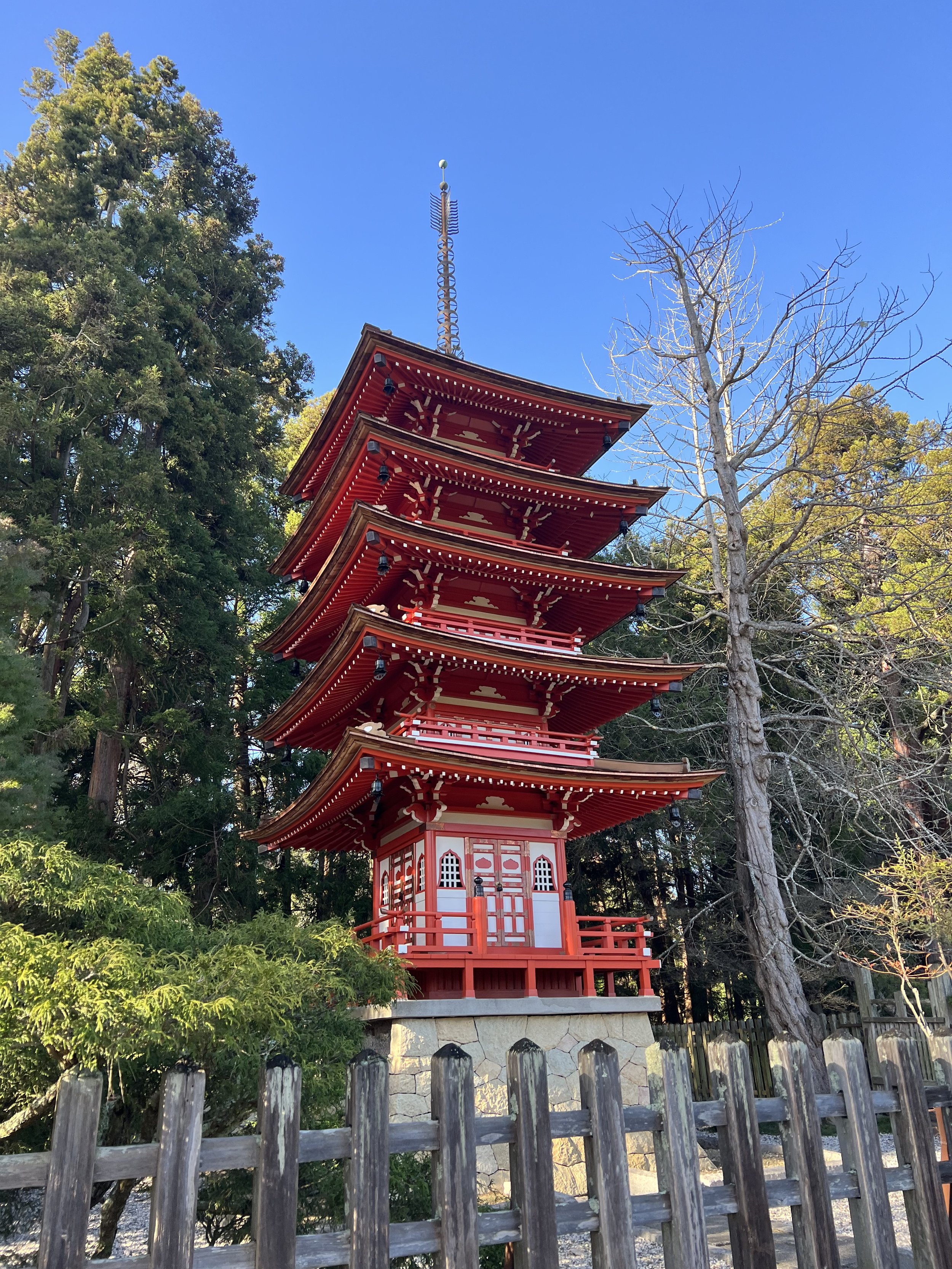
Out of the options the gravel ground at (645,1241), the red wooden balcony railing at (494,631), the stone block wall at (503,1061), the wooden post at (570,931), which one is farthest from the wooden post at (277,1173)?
the red wooden balcony railing at (494,631)

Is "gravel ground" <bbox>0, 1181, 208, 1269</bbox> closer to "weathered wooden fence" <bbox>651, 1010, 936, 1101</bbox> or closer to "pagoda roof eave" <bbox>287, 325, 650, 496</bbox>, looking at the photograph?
"weathered wooden fence" <bbox>651, 1010, 936, 1101</bbox>

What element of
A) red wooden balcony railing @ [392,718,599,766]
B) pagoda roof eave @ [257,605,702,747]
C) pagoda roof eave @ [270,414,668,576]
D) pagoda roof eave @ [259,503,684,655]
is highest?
pagoda roof eave @ [270,414,668,576]

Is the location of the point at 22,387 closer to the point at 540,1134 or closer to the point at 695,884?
the point at 540,1134

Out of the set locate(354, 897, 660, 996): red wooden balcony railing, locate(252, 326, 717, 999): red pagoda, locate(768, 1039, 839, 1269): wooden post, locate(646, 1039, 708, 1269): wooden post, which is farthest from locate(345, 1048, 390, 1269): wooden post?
locate(252, 326, 717, 999): red pagoda

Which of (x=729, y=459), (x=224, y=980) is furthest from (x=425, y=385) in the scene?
(x=224, y=980)

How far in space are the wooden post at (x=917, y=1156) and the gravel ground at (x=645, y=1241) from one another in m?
1.69

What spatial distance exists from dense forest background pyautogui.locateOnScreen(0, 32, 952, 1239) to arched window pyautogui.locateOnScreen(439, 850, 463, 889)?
5.15 meters

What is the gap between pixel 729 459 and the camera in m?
15.8

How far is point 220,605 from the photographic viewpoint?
887 inches

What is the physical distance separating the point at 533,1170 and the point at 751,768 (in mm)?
11727

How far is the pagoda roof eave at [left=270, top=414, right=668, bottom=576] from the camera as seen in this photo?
1399cm

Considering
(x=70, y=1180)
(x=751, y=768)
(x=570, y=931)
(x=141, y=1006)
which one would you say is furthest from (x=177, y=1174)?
(x=751, y=768)

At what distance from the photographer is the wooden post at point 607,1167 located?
411cm

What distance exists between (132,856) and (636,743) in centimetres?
1314
